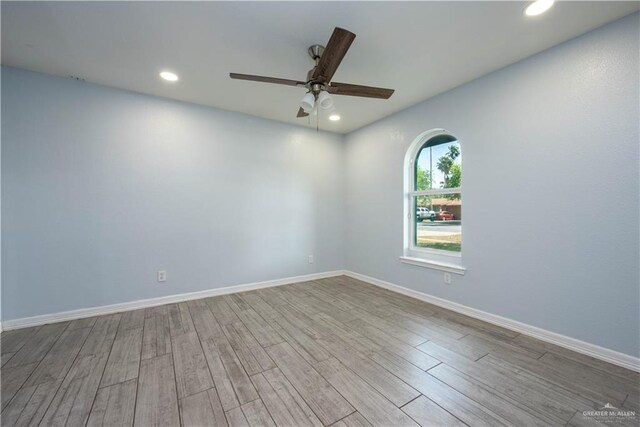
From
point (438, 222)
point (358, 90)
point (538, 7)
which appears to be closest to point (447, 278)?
point (438, 222)

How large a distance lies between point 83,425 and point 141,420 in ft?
1.00

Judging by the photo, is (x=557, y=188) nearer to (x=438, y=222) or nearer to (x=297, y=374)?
(x=438, y=222)

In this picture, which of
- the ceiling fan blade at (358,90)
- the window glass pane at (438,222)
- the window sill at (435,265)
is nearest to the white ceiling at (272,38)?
the ceiling fan blade at (358,90)

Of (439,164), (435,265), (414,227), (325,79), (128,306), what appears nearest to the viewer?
(325,79)

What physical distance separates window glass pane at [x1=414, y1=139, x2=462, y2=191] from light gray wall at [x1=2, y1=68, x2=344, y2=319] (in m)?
1.83

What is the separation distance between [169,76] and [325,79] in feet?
6.06

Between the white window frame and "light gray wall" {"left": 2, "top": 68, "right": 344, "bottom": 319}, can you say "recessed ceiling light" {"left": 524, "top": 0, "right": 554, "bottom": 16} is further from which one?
"light gray wall" {"left": 2, "top": 68, "right": 344, "bottom": 319}

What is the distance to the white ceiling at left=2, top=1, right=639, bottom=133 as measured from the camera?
1.77 metres

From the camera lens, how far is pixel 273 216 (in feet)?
12.9

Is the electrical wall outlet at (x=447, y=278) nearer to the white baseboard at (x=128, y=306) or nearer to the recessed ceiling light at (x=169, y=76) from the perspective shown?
the white baseboard at (x=128, y=306)

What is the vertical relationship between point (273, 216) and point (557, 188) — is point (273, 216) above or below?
below

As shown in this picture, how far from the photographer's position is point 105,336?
7.64ft

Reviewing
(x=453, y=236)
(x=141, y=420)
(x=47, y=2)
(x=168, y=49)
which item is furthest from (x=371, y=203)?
(x=47, y=2)

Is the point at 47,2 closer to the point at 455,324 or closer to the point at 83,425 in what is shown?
the point at 83,425
